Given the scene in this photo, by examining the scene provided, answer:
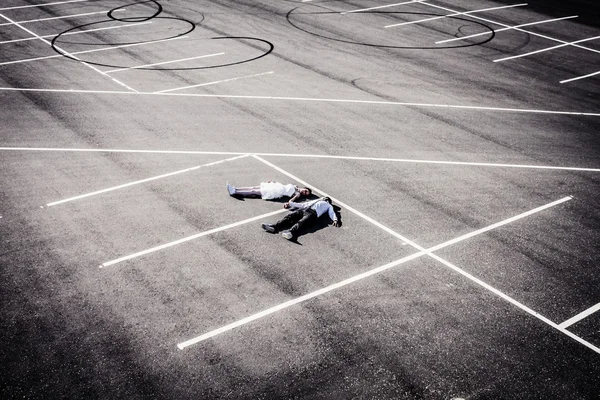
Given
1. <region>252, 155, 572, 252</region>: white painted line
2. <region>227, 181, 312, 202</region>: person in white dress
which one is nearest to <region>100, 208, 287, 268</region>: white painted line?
<region>227, 181, 312, 202</region>: person in white dress

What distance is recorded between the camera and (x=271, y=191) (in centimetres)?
1475

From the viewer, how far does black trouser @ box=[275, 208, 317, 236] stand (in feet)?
44.6

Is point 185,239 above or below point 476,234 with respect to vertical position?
below

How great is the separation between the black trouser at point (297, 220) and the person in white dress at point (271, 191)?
0.75 meters

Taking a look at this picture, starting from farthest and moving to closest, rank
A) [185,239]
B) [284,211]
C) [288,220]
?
1. [284,211]
2. [288,220]
3. [185,239]

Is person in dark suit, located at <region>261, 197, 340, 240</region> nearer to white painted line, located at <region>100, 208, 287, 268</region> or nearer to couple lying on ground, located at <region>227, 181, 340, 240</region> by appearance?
couple lying on ground, located at <region>227, 181, 340, 240</region>

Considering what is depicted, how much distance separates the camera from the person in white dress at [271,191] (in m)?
14.6

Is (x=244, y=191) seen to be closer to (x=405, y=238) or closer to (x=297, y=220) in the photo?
(x=297, y=220)

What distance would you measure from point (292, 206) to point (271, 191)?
780mm

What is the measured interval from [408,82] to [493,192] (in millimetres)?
8205

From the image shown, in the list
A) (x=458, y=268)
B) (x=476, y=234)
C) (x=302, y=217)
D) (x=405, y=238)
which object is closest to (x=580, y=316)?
(x=458, y=268)

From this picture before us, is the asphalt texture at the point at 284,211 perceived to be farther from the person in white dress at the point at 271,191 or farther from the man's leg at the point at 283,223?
the person in white dress at the point at 271,191

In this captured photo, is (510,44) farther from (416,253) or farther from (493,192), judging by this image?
(416,253)

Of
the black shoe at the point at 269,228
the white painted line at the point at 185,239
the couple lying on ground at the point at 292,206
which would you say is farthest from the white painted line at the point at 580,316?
the white painted line at the point at 185,239
